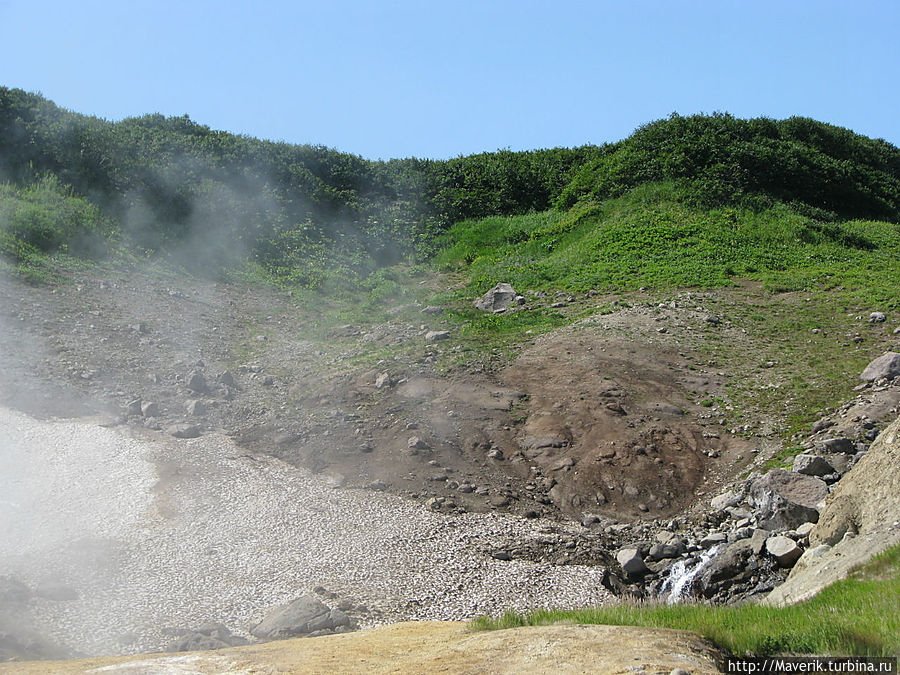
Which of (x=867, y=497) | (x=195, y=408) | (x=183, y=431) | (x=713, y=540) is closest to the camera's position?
(x=867, y=497)

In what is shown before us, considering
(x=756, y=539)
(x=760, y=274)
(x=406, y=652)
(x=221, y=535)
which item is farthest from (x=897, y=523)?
(x=760, y=274)

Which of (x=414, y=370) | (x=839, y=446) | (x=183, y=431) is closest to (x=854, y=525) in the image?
(x=839, y=446)

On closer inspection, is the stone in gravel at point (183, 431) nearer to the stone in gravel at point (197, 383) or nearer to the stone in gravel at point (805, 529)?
the stone in gravel at point (197, 383)

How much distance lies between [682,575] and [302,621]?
403cm

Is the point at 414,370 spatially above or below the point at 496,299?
below

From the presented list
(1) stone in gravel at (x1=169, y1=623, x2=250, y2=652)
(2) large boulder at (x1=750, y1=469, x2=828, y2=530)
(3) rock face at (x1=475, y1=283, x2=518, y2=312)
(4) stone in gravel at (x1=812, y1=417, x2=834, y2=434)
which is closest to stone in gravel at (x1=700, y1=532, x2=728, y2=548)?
(2) large boulder at (x1=750, y1=469, x2=828, y2=530)

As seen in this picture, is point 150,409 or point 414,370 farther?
point 414,370

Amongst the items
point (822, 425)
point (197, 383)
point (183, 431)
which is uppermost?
point (197, 383)

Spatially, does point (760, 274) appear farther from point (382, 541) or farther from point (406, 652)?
point (406, 652)

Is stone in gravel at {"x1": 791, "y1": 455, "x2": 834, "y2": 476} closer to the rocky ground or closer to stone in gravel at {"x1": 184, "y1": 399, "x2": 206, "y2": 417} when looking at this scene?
the rocky ground

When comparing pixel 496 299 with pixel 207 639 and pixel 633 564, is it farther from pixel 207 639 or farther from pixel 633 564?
pixel 207 639

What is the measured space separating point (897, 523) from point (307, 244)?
1961cm

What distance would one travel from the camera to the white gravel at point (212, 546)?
8.17 m

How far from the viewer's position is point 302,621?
7.64 metres
